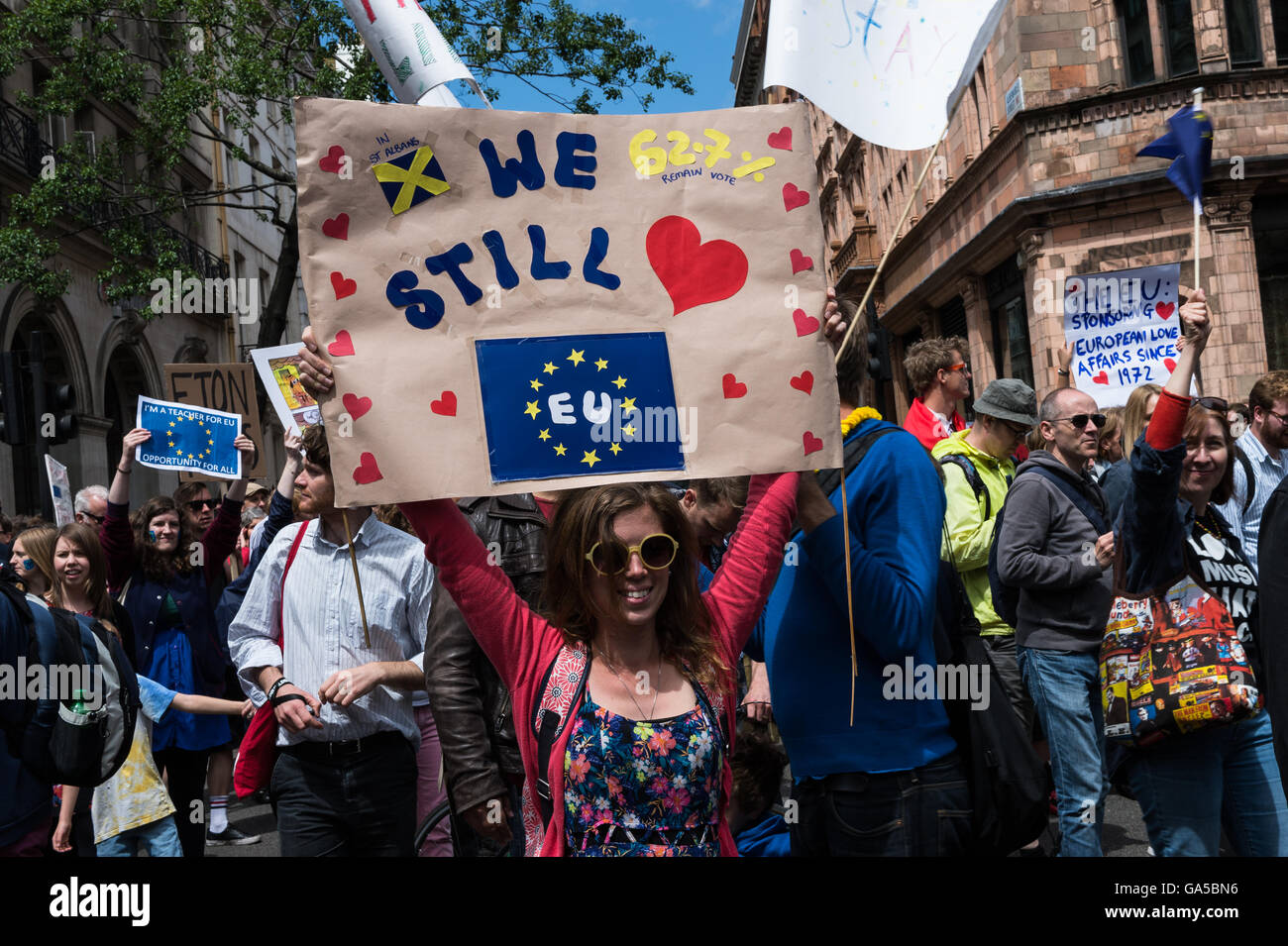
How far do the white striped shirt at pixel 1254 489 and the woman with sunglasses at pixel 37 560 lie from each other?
16.0 feet

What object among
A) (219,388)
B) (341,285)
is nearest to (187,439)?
(219,388)

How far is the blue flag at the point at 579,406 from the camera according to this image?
110 inches

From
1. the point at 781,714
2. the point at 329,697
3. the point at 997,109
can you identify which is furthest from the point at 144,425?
the point at 997,109

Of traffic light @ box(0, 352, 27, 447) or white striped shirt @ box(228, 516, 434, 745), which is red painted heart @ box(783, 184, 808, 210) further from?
traffic light @ box(0, 352, 27, 447)

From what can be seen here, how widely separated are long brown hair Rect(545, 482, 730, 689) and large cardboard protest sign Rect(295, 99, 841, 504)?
8 cm

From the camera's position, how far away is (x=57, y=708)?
3.40 m

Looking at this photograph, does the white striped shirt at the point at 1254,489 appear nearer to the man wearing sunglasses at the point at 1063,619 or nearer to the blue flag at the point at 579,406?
the man wearing sunglasses at the point at 1063,619

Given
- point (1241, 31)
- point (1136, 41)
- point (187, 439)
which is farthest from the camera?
point (1136, 41)

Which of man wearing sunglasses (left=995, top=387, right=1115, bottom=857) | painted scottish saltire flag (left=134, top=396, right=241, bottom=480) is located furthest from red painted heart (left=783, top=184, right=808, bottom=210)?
painted scottish saltire flag (left=134, top=396, right=241, bottom=480)

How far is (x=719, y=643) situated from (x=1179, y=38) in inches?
766

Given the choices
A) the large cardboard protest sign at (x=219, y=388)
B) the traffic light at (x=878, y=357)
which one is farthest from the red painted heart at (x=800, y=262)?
the traffic light at (x=878, y=357)

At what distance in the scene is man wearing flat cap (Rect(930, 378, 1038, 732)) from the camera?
5730 mm

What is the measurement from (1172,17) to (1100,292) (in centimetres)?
1443

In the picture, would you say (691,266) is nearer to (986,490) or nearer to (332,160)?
(332,160)
